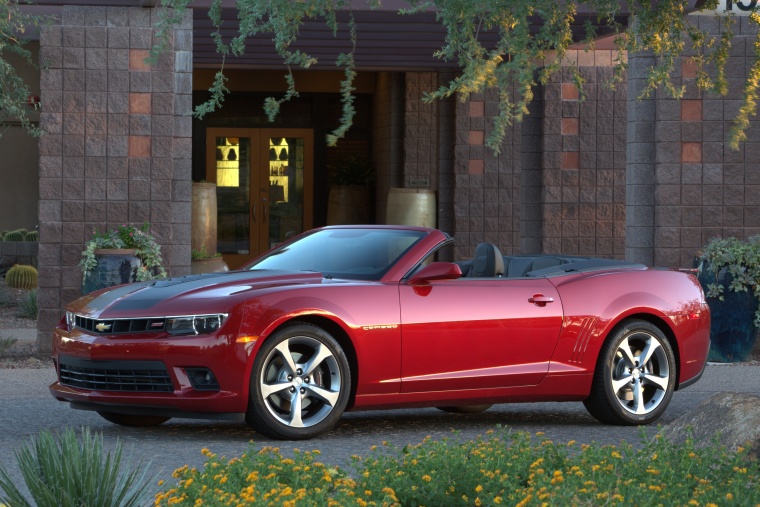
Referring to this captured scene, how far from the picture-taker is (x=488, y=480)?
5.68 meters

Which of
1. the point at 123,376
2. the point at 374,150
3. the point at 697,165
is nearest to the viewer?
the point at 123,376

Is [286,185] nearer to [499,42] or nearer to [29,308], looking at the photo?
[29,308]

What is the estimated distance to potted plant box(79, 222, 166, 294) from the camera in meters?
13.5

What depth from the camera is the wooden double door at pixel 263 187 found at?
84.4ft

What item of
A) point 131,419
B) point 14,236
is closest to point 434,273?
point 131,419

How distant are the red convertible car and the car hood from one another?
1 centimetres

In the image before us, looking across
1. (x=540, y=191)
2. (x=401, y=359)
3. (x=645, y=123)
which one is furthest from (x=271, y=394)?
(x=540, y=191)

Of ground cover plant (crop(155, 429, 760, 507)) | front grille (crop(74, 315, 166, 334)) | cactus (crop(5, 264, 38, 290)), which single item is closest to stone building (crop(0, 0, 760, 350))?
cactus (crop(5, 264, 38, 290))

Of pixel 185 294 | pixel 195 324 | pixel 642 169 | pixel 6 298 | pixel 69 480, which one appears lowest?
pixel 6 298

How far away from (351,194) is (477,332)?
15.7 m

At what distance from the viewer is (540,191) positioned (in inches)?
797

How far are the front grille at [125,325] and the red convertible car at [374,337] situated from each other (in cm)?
1

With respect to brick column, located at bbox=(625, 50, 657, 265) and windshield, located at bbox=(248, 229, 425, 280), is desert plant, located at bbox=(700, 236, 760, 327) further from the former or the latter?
windshield, located at bbox=(248, 229, 425, 280)

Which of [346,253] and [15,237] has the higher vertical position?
[346,253]
